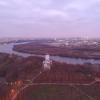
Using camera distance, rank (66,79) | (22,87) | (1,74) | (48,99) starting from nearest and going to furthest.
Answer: (48,99), (22,87), (66,79), (1,74)

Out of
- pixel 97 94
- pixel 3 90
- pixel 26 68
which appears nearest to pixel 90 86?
pixel 97 94

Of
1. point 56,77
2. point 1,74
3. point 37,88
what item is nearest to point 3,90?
point 37,88

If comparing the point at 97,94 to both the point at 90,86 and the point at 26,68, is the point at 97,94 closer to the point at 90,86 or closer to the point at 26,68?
the point at 90,86

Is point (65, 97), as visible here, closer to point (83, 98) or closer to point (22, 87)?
point (83, 98)

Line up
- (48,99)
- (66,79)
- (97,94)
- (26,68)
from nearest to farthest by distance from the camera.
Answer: (48,99)
(97,94)
(66,79)
(26,68)

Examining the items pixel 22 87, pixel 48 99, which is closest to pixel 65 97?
pixel 48 99

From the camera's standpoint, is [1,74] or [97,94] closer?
[97,94]

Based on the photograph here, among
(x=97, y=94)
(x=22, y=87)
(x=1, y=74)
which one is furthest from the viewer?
(x=1, y=74)

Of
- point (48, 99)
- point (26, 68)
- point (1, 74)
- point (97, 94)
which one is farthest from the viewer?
point (26, 68)

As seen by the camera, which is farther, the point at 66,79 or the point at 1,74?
the point at 1,74
